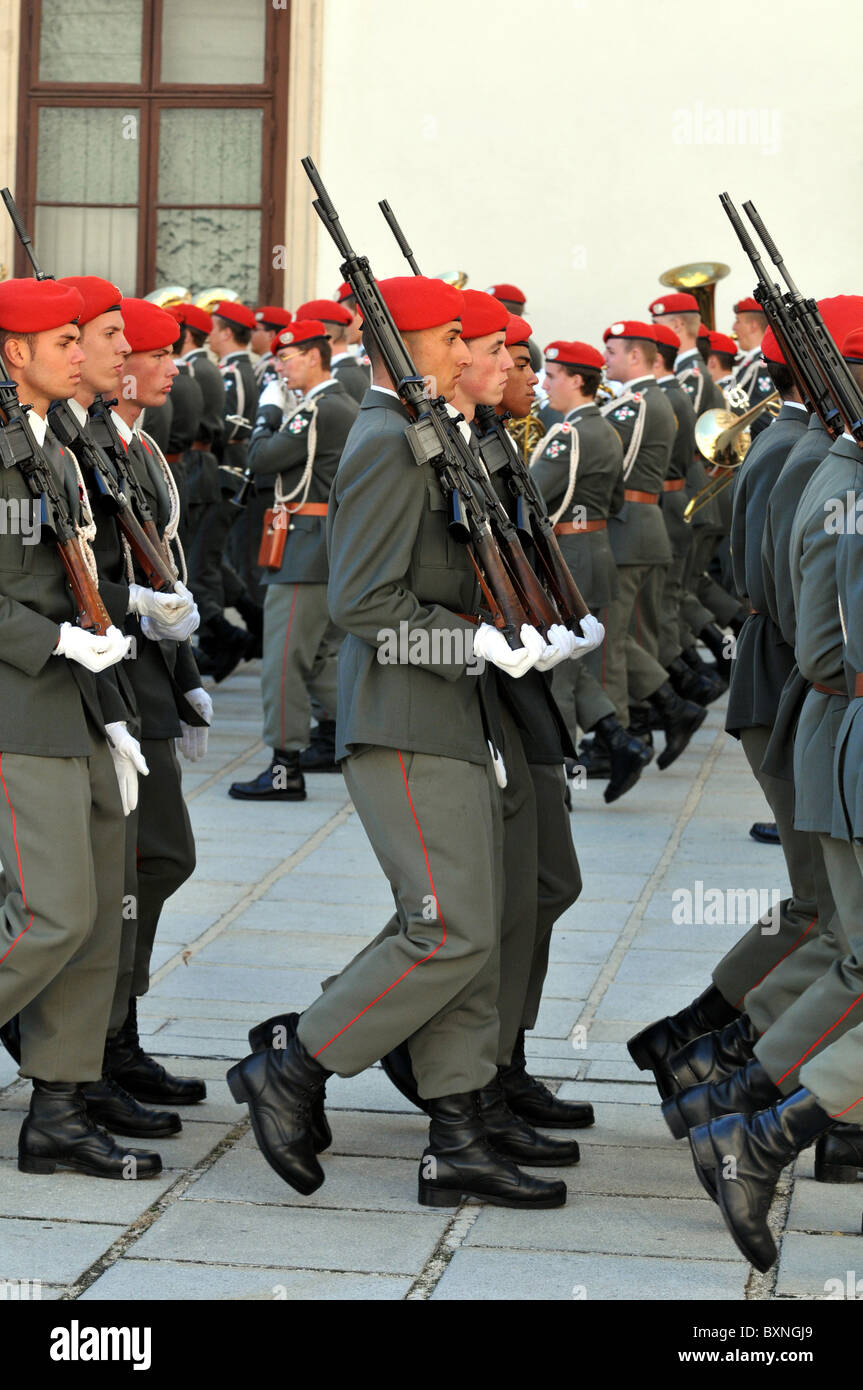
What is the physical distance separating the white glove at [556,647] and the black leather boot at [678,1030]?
999mm

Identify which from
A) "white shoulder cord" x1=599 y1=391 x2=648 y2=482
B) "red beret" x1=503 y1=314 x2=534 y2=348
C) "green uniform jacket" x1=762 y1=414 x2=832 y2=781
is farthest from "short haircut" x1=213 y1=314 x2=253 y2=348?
"green uniform jacket" x1=762 y1=414 x2=832 y2=781

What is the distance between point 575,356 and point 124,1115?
15.7ft

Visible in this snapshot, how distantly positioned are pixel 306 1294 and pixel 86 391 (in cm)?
216

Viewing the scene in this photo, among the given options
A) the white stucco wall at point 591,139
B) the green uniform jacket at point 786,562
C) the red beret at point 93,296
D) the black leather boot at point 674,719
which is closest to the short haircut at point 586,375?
the black leather boot at point 674,719

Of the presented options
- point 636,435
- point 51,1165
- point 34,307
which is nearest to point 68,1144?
point 51,1165

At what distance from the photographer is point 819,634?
158 inches

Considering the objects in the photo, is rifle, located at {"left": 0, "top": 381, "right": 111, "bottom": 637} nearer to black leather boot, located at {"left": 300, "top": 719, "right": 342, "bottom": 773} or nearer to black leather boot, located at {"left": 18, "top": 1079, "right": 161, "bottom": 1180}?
black leather boot, located at {"left": 18, "top": 1079, "right": 161, "bottom": 1180}

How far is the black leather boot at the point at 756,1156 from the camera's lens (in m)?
3.69

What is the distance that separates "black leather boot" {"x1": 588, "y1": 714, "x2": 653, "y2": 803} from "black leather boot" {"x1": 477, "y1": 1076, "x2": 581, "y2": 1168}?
12.7 ft

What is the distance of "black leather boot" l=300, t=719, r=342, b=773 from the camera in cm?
919

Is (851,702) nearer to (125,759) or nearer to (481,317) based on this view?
(481,317)

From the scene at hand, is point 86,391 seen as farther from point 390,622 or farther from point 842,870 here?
point 842,870

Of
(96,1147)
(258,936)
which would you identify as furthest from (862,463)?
(258,936)

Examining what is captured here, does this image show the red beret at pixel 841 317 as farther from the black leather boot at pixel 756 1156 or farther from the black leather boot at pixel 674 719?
the black leather boot at pixel 674 719
